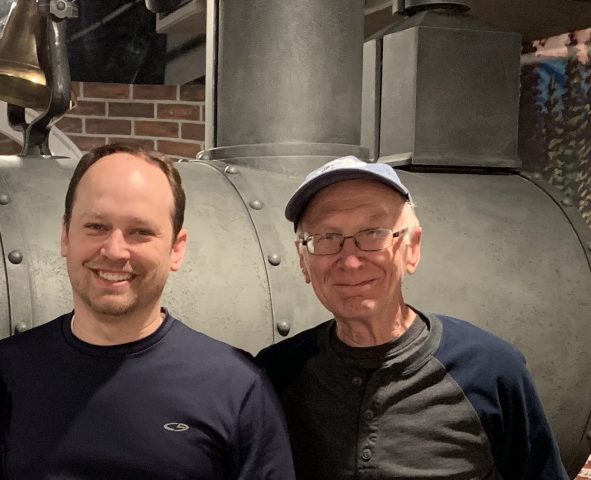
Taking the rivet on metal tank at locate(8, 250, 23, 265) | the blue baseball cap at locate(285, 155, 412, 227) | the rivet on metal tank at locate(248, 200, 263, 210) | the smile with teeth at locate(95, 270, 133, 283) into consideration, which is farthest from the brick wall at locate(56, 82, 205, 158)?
the smile with teeth at locate(95, 270, 133, 283)

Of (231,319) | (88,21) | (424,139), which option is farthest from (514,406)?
(88,21)

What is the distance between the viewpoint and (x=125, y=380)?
1.23 meters

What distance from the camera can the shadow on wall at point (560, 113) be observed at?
342 cm

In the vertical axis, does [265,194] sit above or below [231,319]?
above

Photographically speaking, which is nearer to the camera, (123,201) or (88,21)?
(123,201)

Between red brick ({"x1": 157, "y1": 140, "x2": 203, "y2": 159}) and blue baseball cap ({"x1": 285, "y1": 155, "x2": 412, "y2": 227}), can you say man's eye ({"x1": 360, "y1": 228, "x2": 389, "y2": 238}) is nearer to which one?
blue baseball cap ({"x1": 285, "y1": 155, "x2": 412, "y2": 227})

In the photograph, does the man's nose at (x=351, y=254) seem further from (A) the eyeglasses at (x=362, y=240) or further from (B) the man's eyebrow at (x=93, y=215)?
(B) the man's eyebrow at (x=93, y=215)

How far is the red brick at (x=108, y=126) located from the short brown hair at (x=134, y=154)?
318cm

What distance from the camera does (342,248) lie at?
1.32 m

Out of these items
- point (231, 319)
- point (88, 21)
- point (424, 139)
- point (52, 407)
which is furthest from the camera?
point (88, 21)

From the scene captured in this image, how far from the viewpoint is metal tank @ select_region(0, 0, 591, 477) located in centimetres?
164

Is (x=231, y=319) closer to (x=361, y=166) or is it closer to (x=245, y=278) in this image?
(x=245, y=278)

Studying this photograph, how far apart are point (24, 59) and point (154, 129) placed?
259 cm

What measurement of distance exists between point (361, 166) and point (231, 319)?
0.42m
